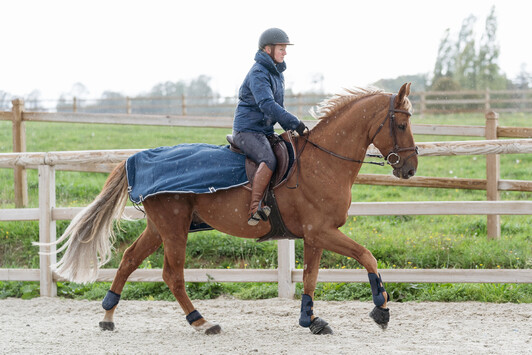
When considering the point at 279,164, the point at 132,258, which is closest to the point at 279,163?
the point at 279,164

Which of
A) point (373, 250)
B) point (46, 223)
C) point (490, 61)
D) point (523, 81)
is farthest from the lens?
point (490, 61)

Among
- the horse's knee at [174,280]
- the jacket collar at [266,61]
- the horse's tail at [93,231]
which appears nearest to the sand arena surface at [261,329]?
the horse's knee at [174,280]

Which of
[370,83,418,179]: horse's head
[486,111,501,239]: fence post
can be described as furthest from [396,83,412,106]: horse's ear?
[486,111,501,239]: fence post

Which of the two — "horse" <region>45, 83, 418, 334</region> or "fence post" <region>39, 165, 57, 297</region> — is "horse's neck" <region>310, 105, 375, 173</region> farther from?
"fence post" <region>39, 165, 57, 297</region>

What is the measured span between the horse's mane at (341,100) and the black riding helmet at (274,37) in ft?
1.98

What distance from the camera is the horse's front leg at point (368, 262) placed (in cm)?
451

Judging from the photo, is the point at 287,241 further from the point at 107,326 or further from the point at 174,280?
the point at 107,326

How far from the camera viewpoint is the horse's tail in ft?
17.4

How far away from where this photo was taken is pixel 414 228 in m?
7.96

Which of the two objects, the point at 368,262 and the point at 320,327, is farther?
the point at 320,327

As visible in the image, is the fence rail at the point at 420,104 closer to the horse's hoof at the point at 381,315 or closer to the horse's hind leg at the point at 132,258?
the horse's hind leg at the point at 132,258

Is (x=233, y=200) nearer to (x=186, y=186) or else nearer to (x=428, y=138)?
(x=186, y=186)

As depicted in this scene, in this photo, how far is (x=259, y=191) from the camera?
4602mm

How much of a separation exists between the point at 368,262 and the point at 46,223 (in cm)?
374
